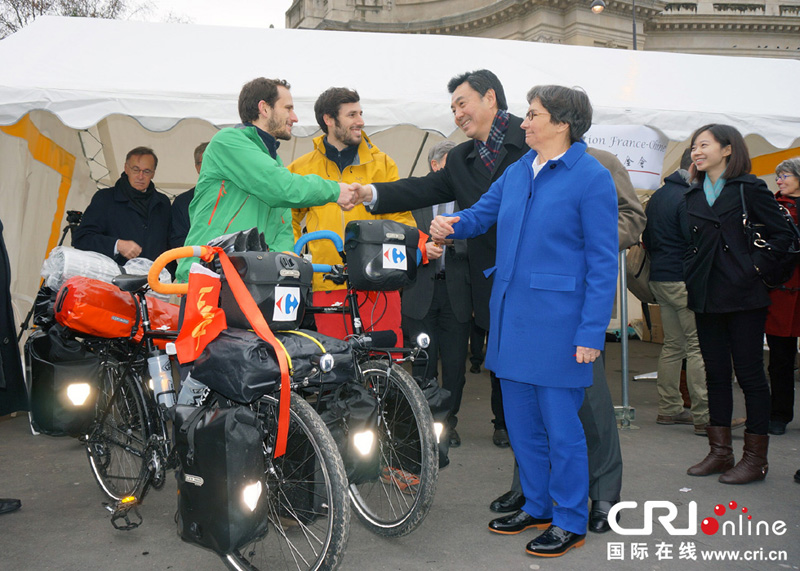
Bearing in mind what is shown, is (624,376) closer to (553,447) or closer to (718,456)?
(718,456)

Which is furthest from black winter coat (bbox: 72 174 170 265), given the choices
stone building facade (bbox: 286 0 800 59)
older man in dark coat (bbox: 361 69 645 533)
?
stone building facade (bbox: 286 0 800 59)

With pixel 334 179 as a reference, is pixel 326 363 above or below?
below

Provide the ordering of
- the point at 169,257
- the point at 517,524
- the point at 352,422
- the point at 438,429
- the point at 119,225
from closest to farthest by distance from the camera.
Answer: the point at 169,257, the point at 352,422, the point at 438,429, the point at 517,524, the point at 119,225

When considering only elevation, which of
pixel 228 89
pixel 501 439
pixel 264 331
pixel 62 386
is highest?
pixel 228 89

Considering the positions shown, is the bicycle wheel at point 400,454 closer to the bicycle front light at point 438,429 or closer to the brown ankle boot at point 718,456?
the bicycle front light at point 438,429

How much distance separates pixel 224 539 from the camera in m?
2.24

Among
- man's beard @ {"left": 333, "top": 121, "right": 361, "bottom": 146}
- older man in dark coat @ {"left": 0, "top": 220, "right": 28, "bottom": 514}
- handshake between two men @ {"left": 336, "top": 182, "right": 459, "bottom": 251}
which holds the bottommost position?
older man in dark coat @ {"left": 0, "top": 220, "right": 28, "bottom": 514}

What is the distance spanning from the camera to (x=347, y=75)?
5.98m

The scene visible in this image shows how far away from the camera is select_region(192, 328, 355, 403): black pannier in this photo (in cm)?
227

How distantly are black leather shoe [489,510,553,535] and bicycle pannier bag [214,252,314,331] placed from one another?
4.57 feet

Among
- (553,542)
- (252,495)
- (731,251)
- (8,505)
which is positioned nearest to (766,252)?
(731,251)

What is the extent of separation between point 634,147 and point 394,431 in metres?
3.63

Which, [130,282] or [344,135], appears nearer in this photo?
[130,282]

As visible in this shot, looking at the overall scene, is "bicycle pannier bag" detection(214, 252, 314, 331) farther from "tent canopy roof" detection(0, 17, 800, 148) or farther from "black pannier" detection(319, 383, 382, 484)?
"tent canopy roof" detection(0, 17, 800, 148)
